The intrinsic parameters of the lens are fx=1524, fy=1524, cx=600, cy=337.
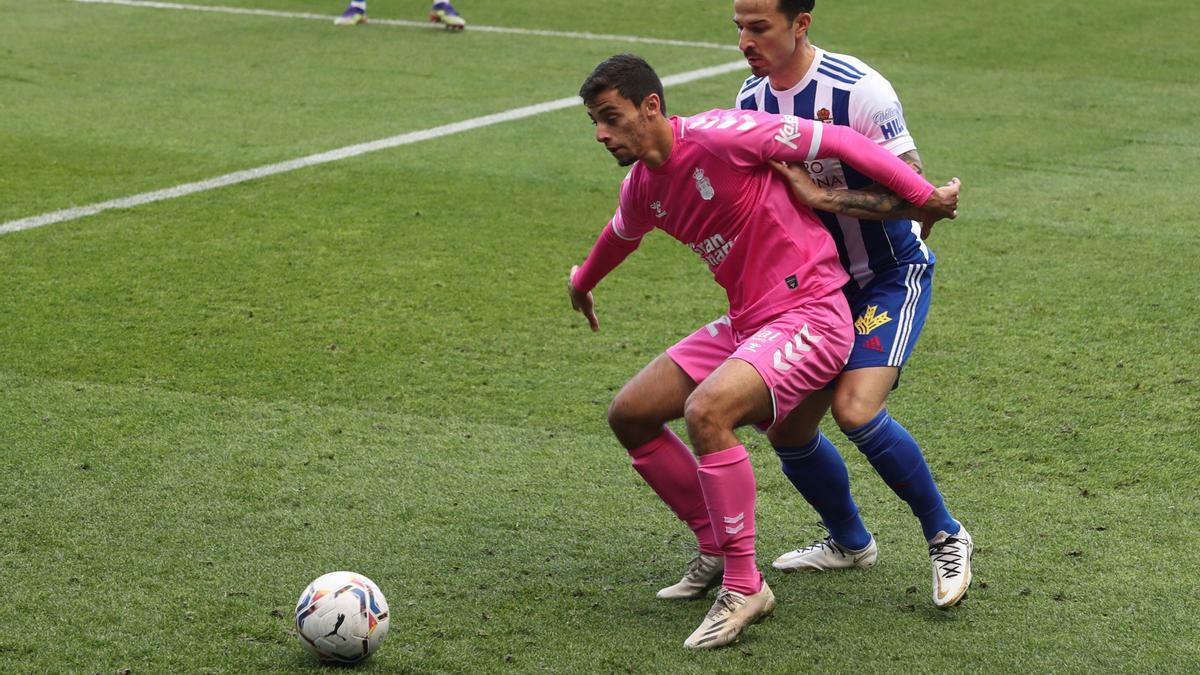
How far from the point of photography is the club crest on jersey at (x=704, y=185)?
15.5 feet

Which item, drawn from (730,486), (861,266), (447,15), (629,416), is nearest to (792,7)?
(861,266)

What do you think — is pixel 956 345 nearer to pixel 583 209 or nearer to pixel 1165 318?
pixel 1165 318

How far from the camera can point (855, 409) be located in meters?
4.71

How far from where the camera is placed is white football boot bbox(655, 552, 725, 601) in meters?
4.96

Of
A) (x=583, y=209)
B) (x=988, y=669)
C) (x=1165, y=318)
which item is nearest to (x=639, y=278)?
(x=583, y=209)

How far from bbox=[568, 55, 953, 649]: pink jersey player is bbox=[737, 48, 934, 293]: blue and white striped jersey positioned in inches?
6.6

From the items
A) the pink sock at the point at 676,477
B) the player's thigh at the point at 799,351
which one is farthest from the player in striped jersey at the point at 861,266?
the pink sock at the point at 676,477

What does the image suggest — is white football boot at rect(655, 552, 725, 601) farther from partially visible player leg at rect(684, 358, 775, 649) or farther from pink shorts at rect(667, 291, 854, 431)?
pink shorts at rect(667, 291, 854, 431)

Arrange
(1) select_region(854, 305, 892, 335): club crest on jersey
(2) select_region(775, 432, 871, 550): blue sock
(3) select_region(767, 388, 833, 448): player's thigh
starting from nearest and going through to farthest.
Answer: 1. (1) select_region(854, 305, 892, 335): club crest on jersey
2. (3) select_region(767, 388, 833, 448): player's thigh
3. (2) select_region(775, 432, 871, 550): blue sock

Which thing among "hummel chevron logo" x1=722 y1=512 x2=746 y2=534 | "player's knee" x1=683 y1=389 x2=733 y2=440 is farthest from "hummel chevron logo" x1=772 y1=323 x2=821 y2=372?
"hummel chevron logo" x1=722 y1=512 x2=746 y2=534

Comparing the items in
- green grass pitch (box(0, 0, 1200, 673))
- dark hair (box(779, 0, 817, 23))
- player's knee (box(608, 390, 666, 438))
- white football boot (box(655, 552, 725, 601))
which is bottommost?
green grass pitch (box(0, 0, 1200, 673))

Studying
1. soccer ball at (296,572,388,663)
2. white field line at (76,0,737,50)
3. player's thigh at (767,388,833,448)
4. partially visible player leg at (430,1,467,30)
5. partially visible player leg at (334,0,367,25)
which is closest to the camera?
soccer ball at (296,572,388,663)

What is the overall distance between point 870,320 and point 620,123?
1032 mm

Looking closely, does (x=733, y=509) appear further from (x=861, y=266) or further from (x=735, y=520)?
(x=861, y=266)
